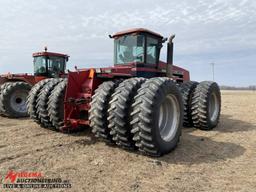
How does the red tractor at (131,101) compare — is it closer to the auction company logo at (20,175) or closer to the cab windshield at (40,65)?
the auction company logo at (20,175)

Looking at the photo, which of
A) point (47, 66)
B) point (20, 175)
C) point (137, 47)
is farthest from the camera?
point (47, 66)

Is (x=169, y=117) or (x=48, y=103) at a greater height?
(x=48, y=103)

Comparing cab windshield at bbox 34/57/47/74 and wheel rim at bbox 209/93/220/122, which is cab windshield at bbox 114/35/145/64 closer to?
wheel rim at bbox 209/93/220/122

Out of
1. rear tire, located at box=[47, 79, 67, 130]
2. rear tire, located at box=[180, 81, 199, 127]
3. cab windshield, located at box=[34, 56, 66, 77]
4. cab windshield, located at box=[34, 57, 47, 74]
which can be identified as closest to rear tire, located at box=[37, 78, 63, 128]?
rear tire, located at box=[47, 79, 67, 130]

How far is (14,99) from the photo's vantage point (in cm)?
1066

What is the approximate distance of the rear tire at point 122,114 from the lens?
15.6 ft

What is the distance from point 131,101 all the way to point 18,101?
294 inches

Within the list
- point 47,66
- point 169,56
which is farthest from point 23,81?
point 169,56

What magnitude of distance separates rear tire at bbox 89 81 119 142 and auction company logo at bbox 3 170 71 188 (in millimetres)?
1411

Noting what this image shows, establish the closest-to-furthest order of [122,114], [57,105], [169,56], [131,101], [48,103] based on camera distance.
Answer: [122,114], [131,101], [57,105], [48,103], [169,56]

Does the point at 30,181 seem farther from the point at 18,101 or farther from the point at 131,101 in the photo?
the point at 18,101

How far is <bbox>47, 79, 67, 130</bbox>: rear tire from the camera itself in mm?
6145

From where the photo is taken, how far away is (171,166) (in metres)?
4.62

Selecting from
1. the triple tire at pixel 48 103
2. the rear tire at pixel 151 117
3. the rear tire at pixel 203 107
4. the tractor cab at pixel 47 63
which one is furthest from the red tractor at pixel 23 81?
the rear tire at pixel 151 117
